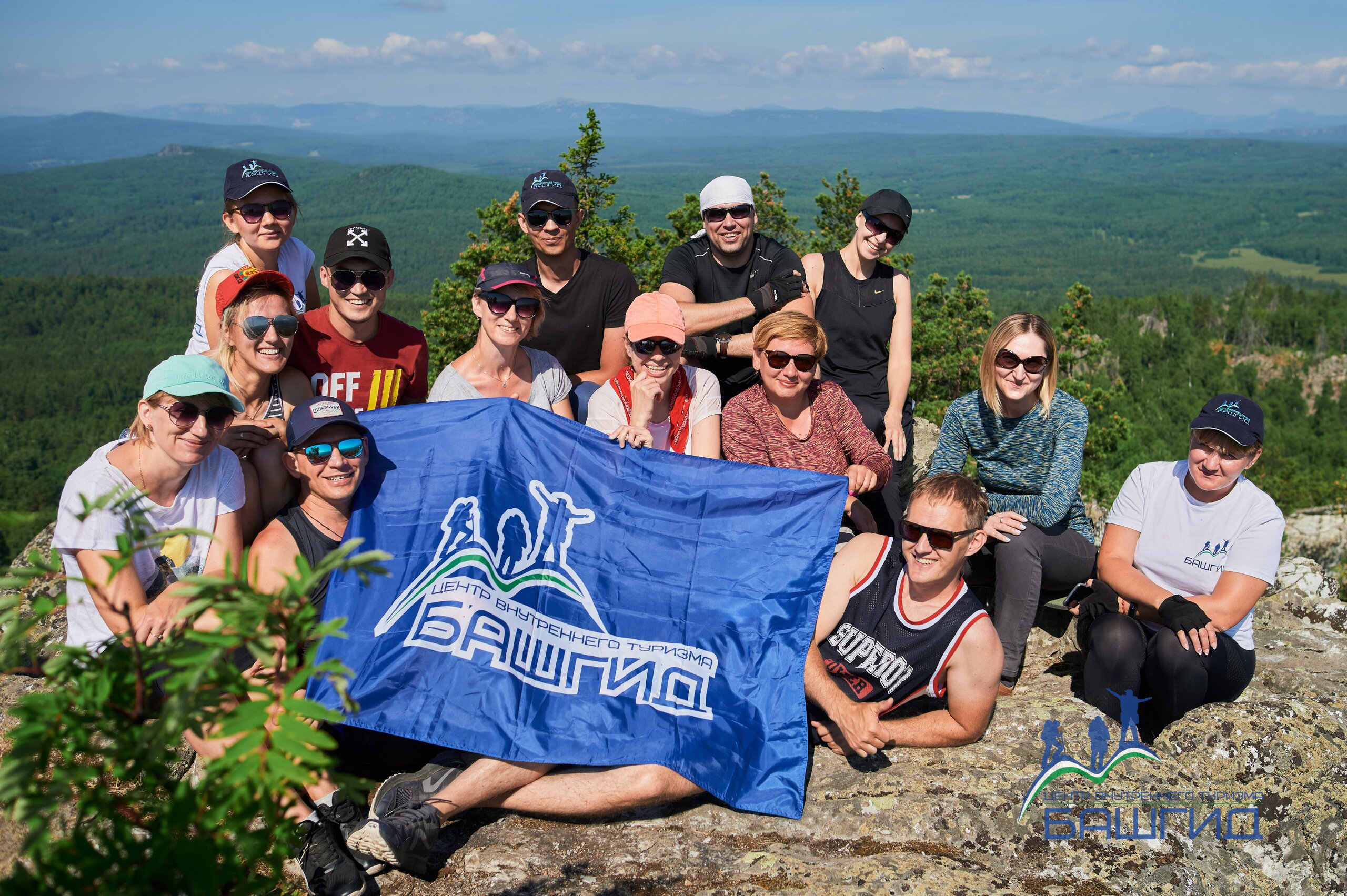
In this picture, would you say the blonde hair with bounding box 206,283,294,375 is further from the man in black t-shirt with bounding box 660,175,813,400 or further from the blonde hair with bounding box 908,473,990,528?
the blonde hair with bounding box 908,473,990,528

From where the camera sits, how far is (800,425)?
219 inches

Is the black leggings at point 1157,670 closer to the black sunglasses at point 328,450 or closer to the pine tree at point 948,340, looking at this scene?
the black sunglasses at point 328,450

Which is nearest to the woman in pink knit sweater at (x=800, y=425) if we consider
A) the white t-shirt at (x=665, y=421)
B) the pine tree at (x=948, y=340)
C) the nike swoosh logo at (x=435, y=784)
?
the white t-shirt at (x=665, y=421)

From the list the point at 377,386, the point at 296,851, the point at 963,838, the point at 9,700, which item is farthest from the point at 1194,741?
the point at 9,700

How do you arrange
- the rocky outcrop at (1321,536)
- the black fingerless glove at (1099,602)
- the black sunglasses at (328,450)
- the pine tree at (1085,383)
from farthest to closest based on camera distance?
the rocky outcrop at (1321,536), the pine tree at (1085,383), the black fingerless glove at (1099,602), the black sunglasses at (328,450)

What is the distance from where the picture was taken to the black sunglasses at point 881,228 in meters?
6.32

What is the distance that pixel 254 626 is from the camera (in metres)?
1.77

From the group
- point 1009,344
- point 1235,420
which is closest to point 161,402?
point 1009,344

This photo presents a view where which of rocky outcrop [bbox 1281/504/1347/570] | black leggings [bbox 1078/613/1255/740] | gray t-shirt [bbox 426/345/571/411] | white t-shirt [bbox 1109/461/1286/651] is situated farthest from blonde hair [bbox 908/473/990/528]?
rocky outcrop [bbox 1281/504/1347/570]

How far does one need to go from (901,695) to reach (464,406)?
3.00 metres

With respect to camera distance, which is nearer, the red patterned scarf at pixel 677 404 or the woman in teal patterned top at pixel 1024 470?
the woman in teal patterned top at pixel 1024 470

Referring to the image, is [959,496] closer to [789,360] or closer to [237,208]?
[789,360]

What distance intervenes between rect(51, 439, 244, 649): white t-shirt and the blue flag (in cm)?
68

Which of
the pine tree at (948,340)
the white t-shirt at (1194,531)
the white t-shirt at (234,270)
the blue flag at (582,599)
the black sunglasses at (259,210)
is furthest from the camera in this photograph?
Result: the pine tree at (948,340)
